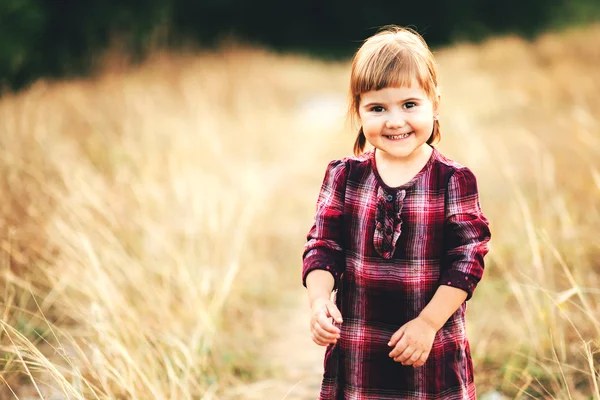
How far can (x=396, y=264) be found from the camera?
149 cm

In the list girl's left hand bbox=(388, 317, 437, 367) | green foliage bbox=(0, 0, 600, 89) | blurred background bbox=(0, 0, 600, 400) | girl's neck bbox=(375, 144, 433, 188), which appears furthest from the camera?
green foliage bbox=(0, 0, 600, 89)

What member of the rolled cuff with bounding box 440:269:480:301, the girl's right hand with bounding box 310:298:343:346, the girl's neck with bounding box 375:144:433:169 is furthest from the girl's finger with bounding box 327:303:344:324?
the girl's neck with bounding box 375:144:433:169

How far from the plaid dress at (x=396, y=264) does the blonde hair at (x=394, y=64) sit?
20 centimetres

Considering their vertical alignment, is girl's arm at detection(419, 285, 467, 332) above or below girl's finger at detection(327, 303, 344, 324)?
above

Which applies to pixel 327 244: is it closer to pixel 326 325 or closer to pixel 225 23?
pixel 326 325

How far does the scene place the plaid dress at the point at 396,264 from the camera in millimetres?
1474

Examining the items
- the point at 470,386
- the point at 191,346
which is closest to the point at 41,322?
the point at 191,346

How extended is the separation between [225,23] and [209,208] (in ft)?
47.1

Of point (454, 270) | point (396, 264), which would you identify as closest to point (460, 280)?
point (454, 270)

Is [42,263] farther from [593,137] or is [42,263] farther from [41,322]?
[593,137]

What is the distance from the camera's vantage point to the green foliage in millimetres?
6887

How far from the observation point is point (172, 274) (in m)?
2.95

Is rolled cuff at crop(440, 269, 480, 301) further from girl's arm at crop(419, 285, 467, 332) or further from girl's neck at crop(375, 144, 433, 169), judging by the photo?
girl's neck at crop(375, 144, 433, 169)

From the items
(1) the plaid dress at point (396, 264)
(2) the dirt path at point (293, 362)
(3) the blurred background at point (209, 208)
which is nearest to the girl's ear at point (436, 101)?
(1) the plaid dress at point (396, 264)
